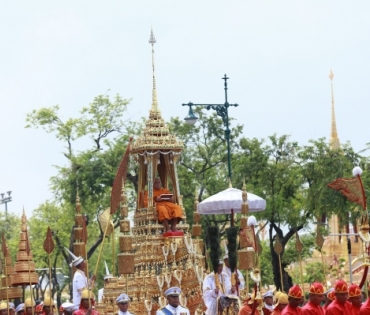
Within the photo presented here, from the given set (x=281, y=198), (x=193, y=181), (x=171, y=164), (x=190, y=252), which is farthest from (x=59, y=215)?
(x=190, y=252)

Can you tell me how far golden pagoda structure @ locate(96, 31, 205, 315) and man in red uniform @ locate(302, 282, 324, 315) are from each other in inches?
277

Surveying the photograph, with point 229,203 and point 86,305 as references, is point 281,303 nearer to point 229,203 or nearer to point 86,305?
point 86,305

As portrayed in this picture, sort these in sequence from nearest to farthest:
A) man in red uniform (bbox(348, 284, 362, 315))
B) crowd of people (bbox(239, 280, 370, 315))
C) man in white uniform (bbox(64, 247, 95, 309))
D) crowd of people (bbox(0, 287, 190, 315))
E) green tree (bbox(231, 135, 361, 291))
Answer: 1. crowd of people (bbox(239, 280, 370, 315))
2. man in red uniform (bbox(348, 284, 362, 315))
3. crowd of people (bbox(0, 287, 190, 315))
4. man in white uniform (bbox(64, 247, 95, 309))
5. green tree (bbox(231, 135, 361, 291))

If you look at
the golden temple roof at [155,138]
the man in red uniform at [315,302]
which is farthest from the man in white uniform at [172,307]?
the golden temple roof at [155,138]

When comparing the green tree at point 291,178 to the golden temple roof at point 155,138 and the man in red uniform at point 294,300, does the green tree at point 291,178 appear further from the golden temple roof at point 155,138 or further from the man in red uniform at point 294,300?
the man in red uniform at point 294,300

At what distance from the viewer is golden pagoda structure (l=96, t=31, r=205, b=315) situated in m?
26.8

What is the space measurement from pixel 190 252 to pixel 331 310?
10.1 m

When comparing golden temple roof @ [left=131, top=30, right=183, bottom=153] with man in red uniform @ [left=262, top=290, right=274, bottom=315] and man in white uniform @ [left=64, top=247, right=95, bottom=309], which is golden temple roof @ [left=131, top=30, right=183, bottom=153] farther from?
man in red uniform @ [left=262, top=290, right=274, bottom=315]

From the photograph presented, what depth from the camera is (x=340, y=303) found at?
17.7 meters

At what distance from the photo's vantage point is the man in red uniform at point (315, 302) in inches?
681

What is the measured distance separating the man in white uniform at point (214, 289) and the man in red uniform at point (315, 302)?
17.7ft

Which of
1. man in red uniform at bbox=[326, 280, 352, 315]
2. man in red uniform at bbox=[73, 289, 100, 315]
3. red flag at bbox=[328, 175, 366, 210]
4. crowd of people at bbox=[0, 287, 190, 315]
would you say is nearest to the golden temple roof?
crowd of people at bbox=[0, 287, 190, 315]

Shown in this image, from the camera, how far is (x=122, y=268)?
24047mm

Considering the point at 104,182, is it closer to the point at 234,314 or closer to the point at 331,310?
the point at 234,314
